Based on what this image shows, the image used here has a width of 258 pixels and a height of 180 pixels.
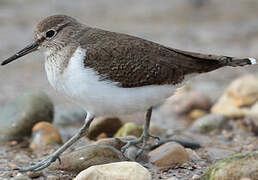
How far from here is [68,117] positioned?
8.81m

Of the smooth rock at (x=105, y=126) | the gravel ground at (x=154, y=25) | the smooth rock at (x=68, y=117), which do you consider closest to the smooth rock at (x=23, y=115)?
the smooth rock at (x=68, y=117)

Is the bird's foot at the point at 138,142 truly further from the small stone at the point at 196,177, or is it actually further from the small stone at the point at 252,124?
the small stone at the point at 252,124

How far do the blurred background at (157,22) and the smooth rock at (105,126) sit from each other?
14.5ft

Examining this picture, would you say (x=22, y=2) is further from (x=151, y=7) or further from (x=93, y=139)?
(x=93, y=139)

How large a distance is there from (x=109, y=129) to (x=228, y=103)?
8.10 ft

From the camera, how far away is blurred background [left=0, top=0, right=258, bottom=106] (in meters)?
13.0

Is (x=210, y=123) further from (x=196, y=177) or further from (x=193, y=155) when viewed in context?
(x=196, y=177)

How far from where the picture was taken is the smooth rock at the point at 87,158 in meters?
5.95

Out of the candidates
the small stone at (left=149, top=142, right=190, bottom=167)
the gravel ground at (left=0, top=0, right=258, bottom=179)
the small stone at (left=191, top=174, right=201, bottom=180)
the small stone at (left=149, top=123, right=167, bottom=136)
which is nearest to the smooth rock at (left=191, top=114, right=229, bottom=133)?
the small stone at (left=149, top=123, right=167, bottom=136)

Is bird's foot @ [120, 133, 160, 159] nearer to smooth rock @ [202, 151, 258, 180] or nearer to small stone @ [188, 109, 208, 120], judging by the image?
smooth rock @ [202, 151, 258, 180]

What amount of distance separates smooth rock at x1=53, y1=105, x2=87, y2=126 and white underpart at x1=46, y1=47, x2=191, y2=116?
9.10 ft

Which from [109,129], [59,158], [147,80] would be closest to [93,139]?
[109,129]

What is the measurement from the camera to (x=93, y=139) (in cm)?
777

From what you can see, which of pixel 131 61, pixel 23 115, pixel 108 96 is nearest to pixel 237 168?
pixel 108 96
